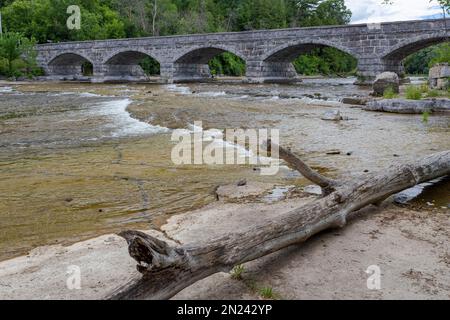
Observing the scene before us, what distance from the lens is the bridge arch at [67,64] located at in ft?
169

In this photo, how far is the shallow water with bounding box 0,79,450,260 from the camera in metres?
5.43

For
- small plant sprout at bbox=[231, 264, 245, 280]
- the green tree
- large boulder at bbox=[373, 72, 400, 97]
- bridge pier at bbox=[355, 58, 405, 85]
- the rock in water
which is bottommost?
small plant sprout at bbox=[231, 264, 245, 280]

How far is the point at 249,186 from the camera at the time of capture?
6.59 metres

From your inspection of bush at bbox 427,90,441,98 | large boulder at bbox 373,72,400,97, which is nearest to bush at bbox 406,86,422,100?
bush at bbox 427,90,441,98

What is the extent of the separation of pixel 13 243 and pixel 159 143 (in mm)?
5594

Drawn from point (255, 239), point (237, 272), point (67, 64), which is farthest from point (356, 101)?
point (67, 64)

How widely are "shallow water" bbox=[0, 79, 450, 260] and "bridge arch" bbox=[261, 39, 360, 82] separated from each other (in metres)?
18.9

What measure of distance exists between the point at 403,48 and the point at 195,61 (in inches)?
856

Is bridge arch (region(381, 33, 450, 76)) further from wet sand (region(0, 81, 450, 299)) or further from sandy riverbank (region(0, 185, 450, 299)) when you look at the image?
sandy riverbank (region(0, 185, 450, 299))

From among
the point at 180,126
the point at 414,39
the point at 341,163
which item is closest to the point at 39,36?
the point at 414,39

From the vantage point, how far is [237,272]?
3.69 m

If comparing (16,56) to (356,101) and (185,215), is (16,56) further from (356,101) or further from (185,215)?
(185,215)

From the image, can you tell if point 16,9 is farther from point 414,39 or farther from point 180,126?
point 180,126
